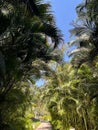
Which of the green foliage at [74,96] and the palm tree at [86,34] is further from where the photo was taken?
the green foliage at [74,96]

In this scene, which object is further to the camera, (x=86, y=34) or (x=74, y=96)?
(x=74, y=96)

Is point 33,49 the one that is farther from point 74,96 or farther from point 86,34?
point 74,96

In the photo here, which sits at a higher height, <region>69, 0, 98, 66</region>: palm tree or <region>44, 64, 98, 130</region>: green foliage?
<region>69, 0, 98, 66</region>: palm tree

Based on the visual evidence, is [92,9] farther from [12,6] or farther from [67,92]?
[67,92]

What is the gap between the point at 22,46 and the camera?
1308 centimetres

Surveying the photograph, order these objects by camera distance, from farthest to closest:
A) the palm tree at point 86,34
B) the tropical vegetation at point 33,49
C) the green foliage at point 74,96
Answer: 1. the green foliage at point 74,96
2. the palm tree at point 86,34
3. the tropical vegetation at point 33,49

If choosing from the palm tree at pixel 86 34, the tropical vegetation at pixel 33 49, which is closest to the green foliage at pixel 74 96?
the tropical vegetation at pixel 33 49

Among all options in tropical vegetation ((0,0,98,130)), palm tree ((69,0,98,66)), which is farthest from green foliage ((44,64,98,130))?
palm tree ((69,0,98,66))

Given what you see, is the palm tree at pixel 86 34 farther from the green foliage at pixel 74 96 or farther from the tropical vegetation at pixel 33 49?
the green foliage at pixel 74 96

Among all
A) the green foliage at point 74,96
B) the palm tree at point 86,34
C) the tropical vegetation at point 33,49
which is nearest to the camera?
the tropical vegetation at point 33,49

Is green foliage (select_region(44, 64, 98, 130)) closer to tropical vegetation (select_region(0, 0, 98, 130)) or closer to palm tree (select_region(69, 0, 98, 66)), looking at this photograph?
tropical vegetation (select_region(0, 0, 98, 130))

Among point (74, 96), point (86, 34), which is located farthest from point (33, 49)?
point (74, 96)

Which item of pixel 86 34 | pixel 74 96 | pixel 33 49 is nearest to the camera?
pixel 33 49

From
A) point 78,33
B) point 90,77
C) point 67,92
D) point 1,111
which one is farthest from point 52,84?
point 1,111
